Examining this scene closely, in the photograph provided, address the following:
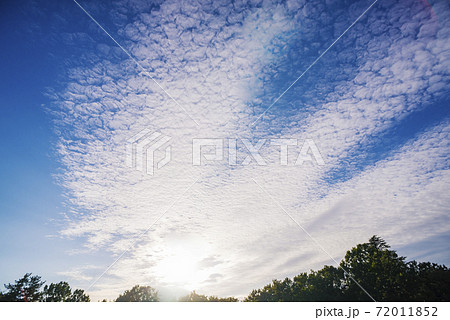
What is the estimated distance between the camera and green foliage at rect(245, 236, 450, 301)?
27.3 meters

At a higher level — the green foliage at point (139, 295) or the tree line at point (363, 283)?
the tree line at point (363, 283)

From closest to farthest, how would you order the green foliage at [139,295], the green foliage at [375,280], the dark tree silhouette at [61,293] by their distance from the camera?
the green foliage at [375,280], the dark tree silhouette at [61,293], the green foliage at [139,295]

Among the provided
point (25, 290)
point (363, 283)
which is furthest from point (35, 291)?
point (363, 283)

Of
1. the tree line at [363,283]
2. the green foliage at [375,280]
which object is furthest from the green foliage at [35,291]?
the green foliage at [375,280]

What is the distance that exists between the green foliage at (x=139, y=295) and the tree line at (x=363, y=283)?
1922 centimetres

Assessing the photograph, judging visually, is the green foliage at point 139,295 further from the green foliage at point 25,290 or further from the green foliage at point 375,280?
the green foliage at point 375,280

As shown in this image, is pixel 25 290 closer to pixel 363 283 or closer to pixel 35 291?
pixel 35 291

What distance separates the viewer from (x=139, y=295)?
69.9 meters

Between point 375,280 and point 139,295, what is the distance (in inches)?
2728

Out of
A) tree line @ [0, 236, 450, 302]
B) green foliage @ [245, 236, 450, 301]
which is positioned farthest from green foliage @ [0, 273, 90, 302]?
Answer: green foliage @ [245, 236, 450, 301]

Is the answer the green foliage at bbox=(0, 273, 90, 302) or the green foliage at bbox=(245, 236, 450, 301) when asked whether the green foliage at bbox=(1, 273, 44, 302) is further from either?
the green foliage at bbox=(245, 236, 450, 301)

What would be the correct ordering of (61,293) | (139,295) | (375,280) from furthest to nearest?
(139,295) < (61,293) < (375,280)

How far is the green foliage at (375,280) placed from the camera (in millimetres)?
27328
